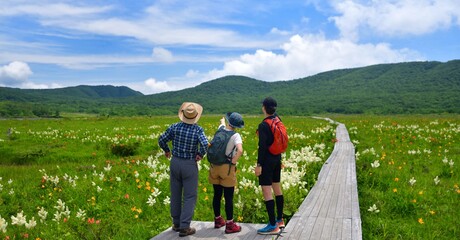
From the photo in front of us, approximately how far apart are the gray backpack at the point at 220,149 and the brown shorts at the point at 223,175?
104mm

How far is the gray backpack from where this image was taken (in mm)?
6270

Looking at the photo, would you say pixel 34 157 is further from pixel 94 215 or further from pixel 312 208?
pixel 312 208

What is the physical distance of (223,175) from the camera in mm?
6348

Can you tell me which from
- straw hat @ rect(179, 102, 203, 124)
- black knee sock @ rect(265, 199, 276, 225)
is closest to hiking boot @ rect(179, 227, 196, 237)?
black knee sock @ rect(265, 199, 276, 225)

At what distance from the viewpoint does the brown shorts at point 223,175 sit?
635cm

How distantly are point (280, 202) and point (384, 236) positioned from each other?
74.2 inches

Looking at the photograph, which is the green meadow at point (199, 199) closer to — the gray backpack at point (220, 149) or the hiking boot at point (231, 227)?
the hiking boot at point (231, 227)

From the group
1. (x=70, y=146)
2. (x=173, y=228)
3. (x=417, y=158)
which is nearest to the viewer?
(x=173, y=228)

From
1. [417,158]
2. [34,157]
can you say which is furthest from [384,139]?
[34,157]

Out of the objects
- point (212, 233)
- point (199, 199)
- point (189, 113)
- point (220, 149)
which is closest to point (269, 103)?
point (220, 149)

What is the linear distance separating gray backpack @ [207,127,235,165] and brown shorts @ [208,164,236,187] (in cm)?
10

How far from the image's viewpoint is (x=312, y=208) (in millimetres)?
7156

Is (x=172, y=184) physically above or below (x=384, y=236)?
above

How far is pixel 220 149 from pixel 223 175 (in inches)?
17.5
